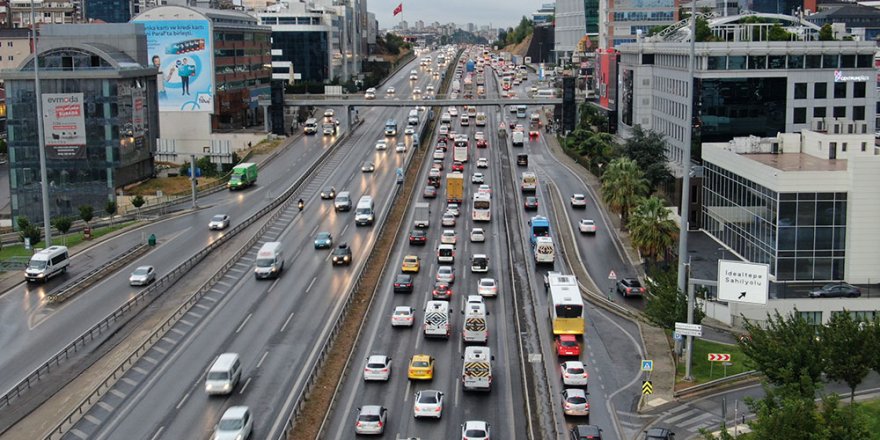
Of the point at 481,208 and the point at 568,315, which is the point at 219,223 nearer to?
the point at 481,208

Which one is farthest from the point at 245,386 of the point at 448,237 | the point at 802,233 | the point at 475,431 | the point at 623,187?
the point at 623,187

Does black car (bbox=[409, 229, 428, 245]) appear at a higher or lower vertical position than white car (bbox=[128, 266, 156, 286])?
higher

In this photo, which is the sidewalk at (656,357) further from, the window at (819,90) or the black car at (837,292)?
the window at (819,90)

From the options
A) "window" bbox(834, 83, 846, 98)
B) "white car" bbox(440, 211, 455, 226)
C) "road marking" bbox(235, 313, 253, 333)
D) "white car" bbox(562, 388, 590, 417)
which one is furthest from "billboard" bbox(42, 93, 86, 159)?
"window" bbox(834, 83, 846, 98)

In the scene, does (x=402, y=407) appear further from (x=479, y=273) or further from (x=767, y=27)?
(x=767, y=27)

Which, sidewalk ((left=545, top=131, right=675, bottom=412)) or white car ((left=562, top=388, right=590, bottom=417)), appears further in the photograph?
sidewalk ((left=545, top=131, right=675, bottom=412))

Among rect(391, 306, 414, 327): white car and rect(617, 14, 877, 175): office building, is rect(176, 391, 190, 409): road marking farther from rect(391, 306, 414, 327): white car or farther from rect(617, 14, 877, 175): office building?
rect(617, 14, 877, 175): office building

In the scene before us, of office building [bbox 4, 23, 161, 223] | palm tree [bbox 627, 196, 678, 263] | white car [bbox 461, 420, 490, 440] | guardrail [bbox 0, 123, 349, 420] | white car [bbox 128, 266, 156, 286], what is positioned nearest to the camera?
white car [bbox 461, 420, 490, 440]
